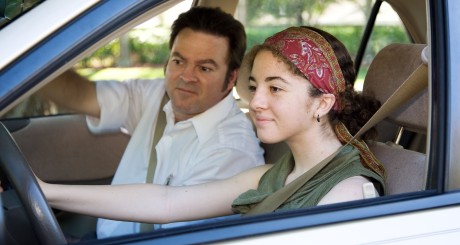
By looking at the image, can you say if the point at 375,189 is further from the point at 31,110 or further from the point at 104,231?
the point at 31,110

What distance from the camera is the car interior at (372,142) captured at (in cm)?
241

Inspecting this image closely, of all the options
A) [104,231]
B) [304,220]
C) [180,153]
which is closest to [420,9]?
[180,153]

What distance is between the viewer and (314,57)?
230cm

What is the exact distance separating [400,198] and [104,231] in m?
1.43

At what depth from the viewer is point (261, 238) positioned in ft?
5.57

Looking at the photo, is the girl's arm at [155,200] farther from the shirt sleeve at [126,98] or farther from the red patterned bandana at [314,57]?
the shirt sleeve at [126,98]

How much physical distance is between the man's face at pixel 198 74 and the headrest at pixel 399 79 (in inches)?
23.7

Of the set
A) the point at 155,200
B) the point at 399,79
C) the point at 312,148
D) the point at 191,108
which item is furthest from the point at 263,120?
the point at 191,108

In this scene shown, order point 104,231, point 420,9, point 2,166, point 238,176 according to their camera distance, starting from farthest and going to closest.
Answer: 1. point 420,9
2. point 104,231
3. point 238,176
4. point 2,166

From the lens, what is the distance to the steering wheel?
5.79ft

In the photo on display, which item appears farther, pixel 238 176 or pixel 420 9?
pixel 420 9

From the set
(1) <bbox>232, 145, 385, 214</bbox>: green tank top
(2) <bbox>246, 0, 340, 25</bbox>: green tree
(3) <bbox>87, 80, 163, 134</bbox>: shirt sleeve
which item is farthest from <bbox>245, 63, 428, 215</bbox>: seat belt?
(2) <bbox>246, 0, 340, 25</bbox>: green tree

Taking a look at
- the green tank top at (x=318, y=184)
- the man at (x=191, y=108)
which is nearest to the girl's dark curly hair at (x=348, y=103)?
the green tank top at (x=318, y=184)

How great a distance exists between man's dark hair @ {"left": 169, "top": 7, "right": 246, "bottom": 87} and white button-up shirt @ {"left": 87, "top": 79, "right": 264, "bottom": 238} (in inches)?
6.2
